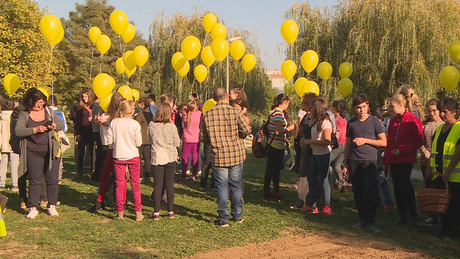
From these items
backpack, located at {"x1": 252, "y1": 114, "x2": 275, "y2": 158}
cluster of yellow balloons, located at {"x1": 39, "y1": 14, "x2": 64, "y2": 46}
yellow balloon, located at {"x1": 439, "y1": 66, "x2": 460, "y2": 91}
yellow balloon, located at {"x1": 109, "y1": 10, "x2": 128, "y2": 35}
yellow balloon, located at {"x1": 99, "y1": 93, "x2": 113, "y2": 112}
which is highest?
yellow balloon, located at {"x1": 109, "y1": 10, "x2": 128, "y2": 35}

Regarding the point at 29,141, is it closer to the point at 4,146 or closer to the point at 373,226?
the point at 4,146

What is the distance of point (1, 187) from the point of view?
923cm

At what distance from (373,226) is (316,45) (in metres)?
15.6

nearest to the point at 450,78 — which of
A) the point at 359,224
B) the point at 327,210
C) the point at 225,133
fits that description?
the point at 327,210

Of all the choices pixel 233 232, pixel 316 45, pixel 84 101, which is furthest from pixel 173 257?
pixel 316 45

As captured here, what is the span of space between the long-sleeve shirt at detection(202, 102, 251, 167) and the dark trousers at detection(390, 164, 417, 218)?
2195 mm

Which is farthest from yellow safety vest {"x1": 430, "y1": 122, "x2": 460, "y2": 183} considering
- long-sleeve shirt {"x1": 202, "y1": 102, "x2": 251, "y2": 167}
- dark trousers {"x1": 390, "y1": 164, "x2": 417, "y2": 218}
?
long-sleeve shirt {"x1": 202, "y1": 102, "x2": 251, "y2": 167}

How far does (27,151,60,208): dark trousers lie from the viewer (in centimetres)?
683

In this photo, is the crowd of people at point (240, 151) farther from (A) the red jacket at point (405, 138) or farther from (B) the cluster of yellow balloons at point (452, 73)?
(B) the cluster of yellow balloons at point (452, 73)

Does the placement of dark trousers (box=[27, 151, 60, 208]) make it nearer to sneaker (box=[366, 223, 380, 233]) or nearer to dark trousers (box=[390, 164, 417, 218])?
sneaker (box=[366, 223, 380, 233])

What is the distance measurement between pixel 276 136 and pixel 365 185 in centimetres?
208

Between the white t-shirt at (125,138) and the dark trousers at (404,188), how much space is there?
3687 mm

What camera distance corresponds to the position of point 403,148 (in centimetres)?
663

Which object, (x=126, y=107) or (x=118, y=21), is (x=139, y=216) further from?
(x=118, y=21)
